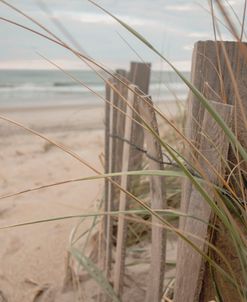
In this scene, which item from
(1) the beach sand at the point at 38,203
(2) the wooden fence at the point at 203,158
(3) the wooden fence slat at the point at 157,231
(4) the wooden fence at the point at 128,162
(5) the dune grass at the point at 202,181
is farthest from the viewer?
(1) the beach sand at the point at 38,203

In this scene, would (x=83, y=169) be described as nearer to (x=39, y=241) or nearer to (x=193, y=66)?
(x=39, y=241)

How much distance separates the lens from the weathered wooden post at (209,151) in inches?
47.2

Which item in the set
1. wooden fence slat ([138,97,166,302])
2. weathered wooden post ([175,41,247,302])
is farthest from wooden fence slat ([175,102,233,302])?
wooden fence slat ([138,97,166,302])

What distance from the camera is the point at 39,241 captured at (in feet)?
9.90

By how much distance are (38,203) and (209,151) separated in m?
2.61

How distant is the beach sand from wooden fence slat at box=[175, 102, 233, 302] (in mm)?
377

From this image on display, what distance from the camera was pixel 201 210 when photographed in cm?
127

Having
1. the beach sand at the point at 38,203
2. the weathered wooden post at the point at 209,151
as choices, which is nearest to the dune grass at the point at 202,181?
the weathered wooden post at the point at 209,151

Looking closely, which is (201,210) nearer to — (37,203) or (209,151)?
(209,151)

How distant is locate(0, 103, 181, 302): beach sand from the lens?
2510mm

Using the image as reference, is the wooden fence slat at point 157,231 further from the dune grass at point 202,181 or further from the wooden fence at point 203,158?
the dune grass at point 202,181

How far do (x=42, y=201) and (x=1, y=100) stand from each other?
356 inches

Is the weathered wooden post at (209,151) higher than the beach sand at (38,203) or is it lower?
higher

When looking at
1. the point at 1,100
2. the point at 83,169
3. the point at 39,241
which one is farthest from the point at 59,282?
the point at 1,100
